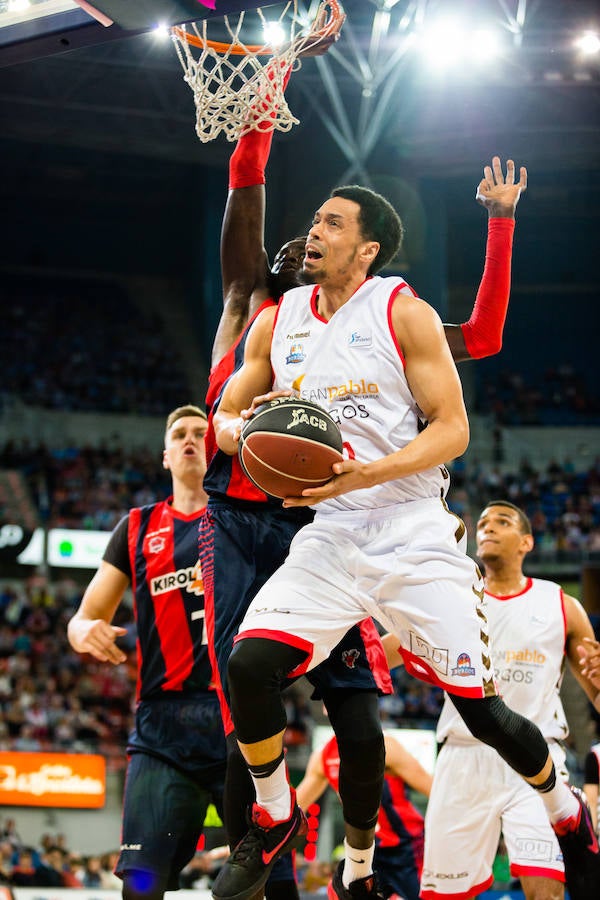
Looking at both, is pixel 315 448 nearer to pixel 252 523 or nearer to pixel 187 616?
pixel 252 523

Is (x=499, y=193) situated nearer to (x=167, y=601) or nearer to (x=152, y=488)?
(x=167, y=601)

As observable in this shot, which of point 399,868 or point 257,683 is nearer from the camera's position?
point 257,683

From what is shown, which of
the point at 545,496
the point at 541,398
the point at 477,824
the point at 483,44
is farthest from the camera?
the point at 541,398

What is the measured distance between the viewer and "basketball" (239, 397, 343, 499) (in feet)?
11.7

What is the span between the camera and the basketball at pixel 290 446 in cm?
358

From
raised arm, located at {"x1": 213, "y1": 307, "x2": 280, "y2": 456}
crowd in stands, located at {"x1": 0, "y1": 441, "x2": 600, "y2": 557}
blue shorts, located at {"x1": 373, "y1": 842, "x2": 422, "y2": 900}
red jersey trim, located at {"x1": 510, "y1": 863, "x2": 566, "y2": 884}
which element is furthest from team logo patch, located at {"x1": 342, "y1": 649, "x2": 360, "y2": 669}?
crowd in stands, located at {"x1": 0, "y1": 441, "x2": 600, "y2": 557}

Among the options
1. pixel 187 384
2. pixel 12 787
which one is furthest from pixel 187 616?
pixel 187 384

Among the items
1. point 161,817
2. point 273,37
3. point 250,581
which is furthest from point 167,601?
point 273,37

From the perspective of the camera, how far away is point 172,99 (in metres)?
20.5

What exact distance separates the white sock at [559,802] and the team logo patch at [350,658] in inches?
37.6

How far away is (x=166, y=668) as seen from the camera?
541 cm

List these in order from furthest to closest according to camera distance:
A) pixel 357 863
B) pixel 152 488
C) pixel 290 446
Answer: pixel 152 488
pixel 357 863
pixel 290 446

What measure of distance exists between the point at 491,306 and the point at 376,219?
2.61 feet

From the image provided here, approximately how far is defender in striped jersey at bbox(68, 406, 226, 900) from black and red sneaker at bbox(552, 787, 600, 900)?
1731 mm
